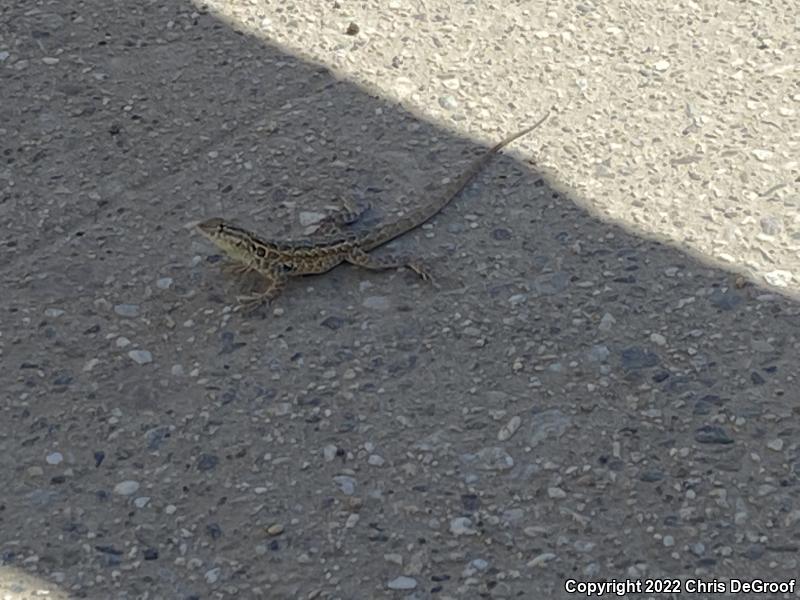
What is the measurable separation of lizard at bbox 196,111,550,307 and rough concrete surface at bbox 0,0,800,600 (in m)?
0.08

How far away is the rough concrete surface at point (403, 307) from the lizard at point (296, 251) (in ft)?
0.26

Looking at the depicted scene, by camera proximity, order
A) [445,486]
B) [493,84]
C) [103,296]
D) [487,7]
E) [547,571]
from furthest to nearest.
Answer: [487,7] → [493,84] → [103,296] → [445,486] → [547,571]

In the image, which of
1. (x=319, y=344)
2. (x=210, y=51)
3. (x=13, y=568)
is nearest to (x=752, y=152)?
(x=319, y=344)

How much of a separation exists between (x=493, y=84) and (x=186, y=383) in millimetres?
2173

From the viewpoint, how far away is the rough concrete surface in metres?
4.20

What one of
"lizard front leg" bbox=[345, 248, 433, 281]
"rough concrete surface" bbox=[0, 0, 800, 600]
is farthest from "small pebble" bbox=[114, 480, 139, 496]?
"lizard front leg" bbox=[345, 248, 433, 281]

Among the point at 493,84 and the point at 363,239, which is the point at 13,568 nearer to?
the point at 363,239

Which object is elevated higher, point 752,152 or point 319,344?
point 752,152

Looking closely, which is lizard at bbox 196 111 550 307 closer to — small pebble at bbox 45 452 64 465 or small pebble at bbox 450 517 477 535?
small pebble at bbox 45 452 64 465

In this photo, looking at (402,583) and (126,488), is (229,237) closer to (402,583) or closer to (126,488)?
(126,488)

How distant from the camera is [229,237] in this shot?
201 inches

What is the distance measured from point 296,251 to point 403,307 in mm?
444

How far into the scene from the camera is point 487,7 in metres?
6.65

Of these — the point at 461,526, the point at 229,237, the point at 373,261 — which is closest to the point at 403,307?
the point at 373,261
